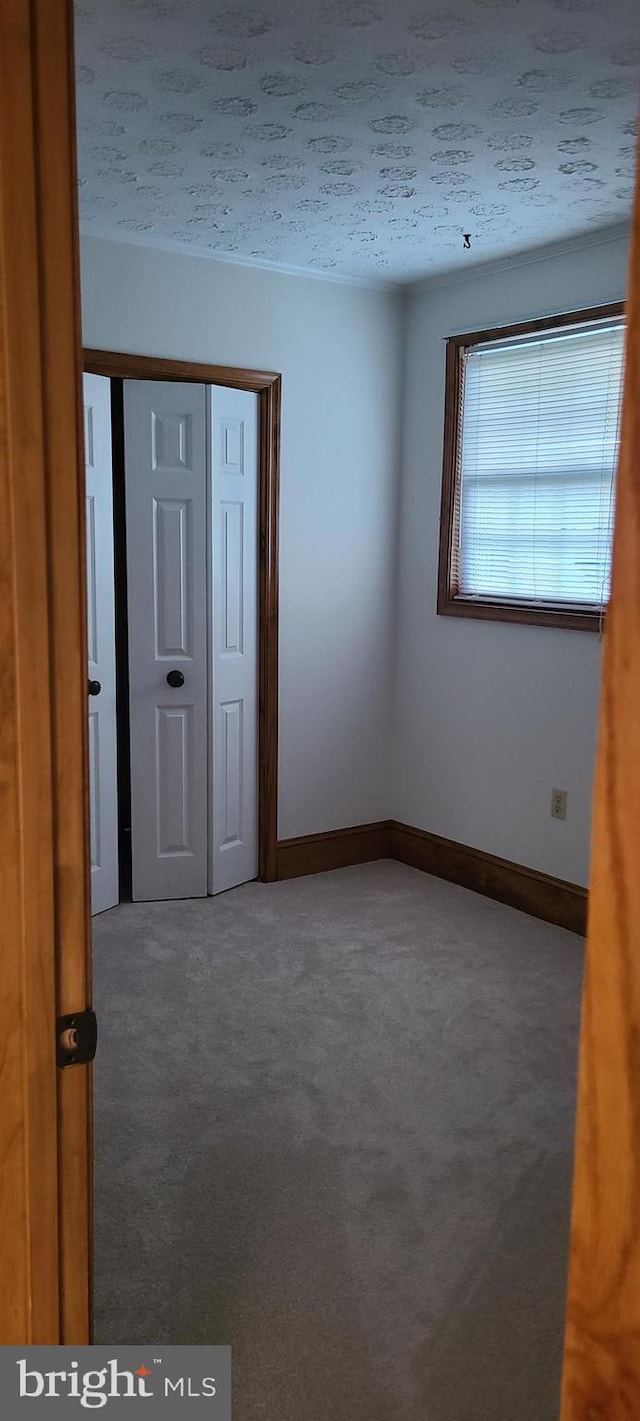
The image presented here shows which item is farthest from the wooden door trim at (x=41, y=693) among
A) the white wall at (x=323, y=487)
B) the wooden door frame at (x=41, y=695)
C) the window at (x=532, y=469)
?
the white wall at (x=323, y=487)

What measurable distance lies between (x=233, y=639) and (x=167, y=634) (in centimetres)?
30

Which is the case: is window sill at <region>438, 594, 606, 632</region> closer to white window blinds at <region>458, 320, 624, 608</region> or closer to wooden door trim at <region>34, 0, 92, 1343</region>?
white window blinds at <region>458, 320, 624, 608</region>

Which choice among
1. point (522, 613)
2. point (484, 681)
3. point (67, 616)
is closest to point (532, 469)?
point (522, 613)

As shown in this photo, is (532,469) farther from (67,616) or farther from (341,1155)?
(67,616)

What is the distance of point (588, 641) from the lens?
12.9ft

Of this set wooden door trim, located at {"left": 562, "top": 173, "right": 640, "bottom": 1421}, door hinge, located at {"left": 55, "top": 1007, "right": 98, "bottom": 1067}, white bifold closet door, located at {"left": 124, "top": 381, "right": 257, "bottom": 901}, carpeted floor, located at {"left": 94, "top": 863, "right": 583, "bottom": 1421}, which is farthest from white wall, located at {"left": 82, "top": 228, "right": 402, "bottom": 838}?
wooden door trim, located at {"left": 562, "top": 173, "right": 640, "bottom": 1421}

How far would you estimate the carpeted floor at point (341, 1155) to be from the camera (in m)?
2.03

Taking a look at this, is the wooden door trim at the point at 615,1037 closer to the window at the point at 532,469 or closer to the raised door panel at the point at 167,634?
the window at the point at 532,469

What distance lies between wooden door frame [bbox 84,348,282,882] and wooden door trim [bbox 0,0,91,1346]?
3.09m

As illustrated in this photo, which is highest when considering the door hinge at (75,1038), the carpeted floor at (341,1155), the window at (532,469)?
the window at (532,469)

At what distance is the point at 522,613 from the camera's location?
420 centimetres

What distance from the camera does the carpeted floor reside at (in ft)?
6.65

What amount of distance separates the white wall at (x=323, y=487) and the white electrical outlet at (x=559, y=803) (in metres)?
1.07

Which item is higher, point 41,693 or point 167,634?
point 41,693
